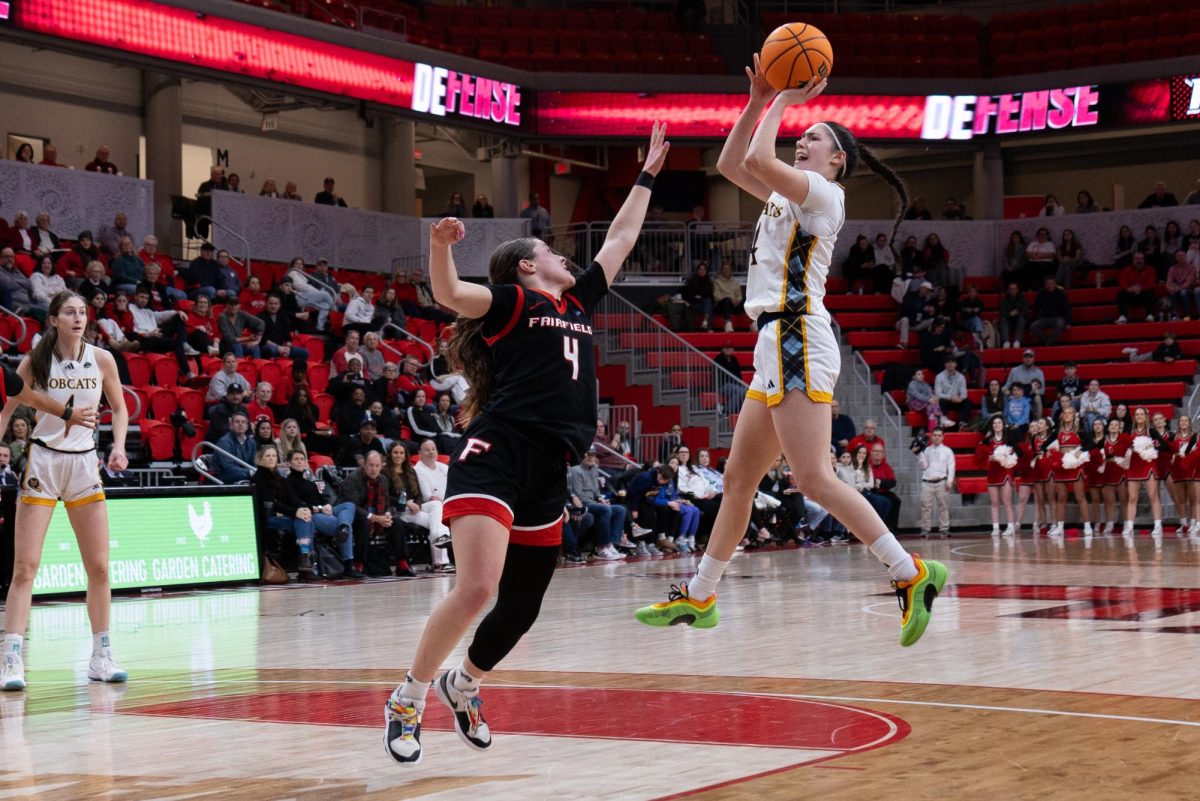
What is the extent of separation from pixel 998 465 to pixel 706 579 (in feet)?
51.7

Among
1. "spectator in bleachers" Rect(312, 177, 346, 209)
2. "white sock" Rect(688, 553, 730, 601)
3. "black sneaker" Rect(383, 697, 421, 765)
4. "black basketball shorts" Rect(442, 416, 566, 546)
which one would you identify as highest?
"spectator in bleachers" Rect(312, 177, 346, 209)

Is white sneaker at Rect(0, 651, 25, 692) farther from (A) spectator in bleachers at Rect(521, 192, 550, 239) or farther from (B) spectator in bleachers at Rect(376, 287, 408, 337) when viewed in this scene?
(A) spectator in bleachers at Rect(521, 192, 550, 239)

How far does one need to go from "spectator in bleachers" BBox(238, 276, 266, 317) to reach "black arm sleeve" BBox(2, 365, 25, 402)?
12.0 meters

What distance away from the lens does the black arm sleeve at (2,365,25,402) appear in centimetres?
684

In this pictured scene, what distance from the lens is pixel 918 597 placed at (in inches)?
226

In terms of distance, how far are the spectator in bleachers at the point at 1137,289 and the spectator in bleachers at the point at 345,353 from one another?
13.5 metres

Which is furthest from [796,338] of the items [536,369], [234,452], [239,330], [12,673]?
[239,330]

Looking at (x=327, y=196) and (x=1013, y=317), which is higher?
(x=327, y=196)

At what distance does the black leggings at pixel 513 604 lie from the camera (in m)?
4.86

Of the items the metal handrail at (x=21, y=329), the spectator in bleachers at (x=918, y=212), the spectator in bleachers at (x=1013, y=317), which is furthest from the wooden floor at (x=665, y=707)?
the spectator in bleachers at (x=918, y=212)

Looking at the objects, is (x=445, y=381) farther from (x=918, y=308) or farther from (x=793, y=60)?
(x=793, y=60)

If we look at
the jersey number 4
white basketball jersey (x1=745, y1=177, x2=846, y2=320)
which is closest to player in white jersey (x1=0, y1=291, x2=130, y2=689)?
the jersey number 4

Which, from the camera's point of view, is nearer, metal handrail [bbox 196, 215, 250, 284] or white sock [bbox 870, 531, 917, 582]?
white sock [bbox 870, 531, 917, 582]

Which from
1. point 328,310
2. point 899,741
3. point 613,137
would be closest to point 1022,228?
point 613,137
